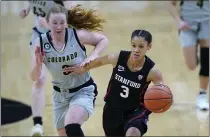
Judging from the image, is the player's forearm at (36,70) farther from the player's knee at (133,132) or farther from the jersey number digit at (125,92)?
the player's knee at (133,132)

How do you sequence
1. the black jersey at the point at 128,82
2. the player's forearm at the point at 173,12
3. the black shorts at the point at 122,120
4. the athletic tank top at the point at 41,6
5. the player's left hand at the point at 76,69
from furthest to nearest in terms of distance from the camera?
the player's forearm at the point at 173,12 < the athletic tank top at the point at 41,6 < the player's left hand at the point at 76,69 < the black shorts at the point at 122,120 < the black jersey at the point at 128,82

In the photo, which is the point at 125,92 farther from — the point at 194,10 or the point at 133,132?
the point at 194,10

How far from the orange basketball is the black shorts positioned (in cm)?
30

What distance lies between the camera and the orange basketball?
454 cm

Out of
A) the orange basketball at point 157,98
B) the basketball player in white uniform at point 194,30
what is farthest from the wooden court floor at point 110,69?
the orange basketball at point 157,98

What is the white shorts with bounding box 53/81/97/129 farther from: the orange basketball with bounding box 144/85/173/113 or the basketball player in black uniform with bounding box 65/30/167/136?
the orange basketball with bounding box 144/85/173/113

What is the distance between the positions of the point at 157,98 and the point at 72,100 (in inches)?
40.6

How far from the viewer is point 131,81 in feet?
15.4

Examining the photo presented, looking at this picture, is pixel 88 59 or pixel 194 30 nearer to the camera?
pixel 88 59

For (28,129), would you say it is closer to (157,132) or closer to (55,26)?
(157,132)

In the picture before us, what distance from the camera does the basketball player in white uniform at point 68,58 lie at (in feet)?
16.2

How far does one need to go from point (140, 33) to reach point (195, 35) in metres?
3.01

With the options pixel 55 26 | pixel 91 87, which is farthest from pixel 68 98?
pixel 55 26

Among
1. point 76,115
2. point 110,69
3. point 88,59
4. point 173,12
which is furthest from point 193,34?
point 76,115
